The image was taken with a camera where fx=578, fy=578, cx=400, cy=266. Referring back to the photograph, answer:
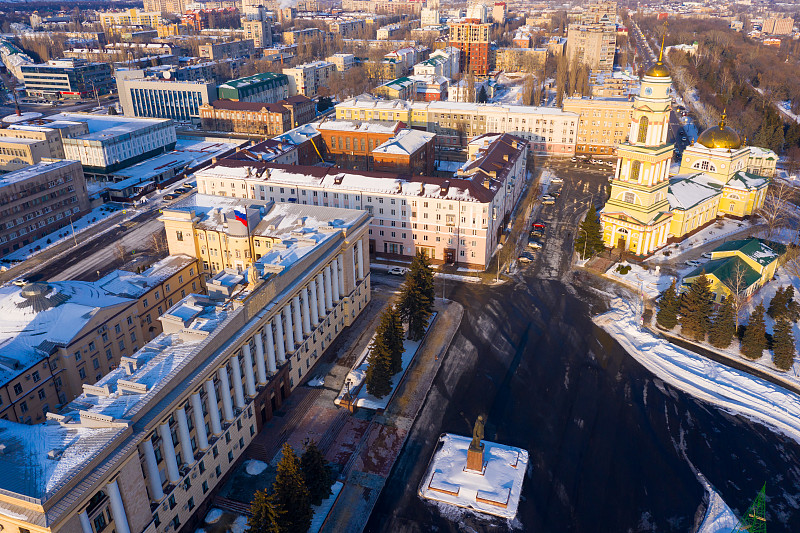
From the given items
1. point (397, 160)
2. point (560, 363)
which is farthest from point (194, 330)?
point (397, 160)

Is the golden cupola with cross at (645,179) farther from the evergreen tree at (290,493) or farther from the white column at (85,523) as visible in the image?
the white column at (85,523)

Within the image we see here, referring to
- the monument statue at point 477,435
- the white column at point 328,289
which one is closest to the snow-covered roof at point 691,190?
the white column at point 328,289

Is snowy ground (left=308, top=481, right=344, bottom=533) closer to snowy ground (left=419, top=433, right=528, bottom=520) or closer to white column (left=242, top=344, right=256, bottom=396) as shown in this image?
snowy ground (left=419, top=433, right=528, bottom=520)

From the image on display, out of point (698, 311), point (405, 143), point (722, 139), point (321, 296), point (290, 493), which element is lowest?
point (698, 311)

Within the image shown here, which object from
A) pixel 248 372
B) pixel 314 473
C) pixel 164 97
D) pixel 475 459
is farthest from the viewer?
pixel 164 97

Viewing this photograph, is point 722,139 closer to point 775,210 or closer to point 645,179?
point 775,210

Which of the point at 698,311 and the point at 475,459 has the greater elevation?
the point at 698,311

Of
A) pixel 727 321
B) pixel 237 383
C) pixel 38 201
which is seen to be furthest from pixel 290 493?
pixel 38 201
